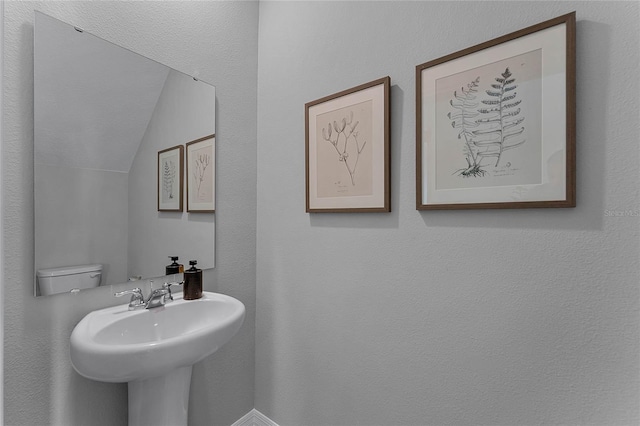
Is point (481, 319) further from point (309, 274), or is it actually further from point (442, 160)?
point (309, 274)

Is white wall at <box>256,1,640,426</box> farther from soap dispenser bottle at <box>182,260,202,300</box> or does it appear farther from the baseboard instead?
soap dispenser bottle at <box>182,260,202,300</box>

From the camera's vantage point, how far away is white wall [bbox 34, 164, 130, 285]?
1.07 meters

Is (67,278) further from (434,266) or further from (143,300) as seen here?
(434,266)

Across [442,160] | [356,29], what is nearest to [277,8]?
[356,29]

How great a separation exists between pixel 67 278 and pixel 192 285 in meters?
0.41

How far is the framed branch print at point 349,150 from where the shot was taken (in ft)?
4.23

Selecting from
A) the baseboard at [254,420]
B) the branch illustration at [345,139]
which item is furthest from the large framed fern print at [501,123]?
the baseboard at [254,420]

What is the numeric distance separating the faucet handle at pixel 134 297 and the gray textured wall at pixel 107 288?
5 cm

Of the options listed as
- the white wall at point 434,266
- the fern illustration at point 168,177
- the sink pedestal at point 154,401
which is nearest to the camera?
the white wall at point 434,266

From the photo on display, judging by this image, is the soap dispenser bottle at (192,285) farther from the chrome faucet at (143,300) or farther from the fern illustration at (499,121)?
the fern illustration at (499,121)

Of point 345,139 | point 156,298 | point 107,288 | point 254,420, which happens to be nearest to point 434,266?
point 345,139

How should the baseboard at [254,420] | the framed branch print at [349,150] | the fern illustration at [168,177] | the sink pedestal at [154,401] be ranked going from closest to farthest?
the sink pedestal at [154,401]
the framed branch print at [349,150]
the fern illustration at [168,177]
the baseboard at [254,420]

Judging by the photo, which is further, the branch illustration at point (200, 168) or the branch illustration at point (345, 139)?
the branch illustration at point (200, 168)

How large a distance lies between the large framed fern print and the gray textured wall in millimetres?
891
